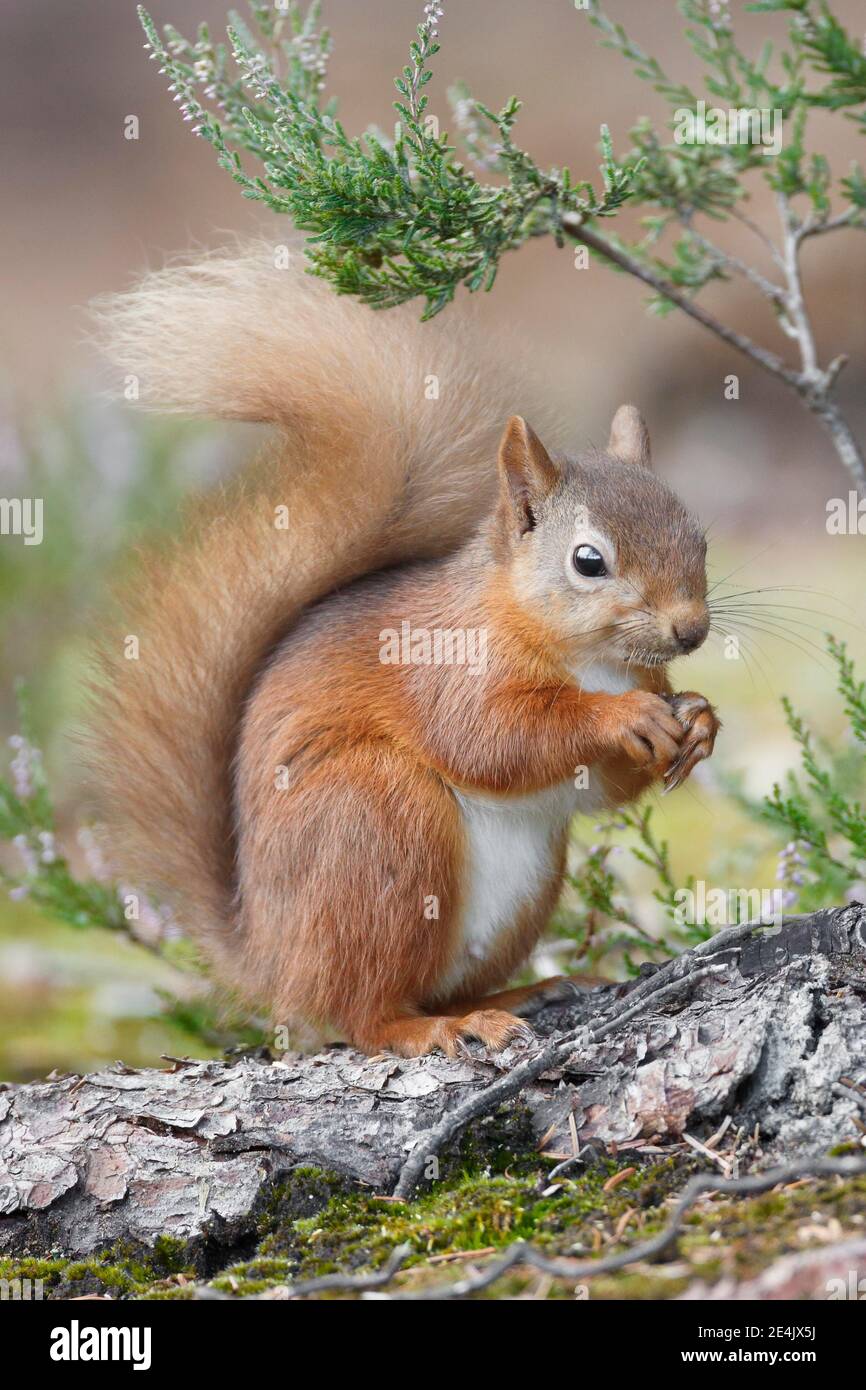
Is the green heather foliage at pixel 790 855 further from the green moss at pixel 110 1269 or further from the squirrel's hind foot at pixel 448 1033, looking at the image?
→ the green moss at pixel 110 1269

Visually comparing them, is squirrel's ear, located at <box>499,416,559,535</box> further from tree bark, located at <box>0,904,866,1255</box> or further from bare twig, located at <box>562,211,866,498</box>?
tree bark, located at <box>0,904,866,1255</box>

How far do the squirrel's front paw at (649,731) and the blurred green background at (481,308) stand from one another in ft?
6.89

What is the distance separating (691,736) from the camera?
1456 mm

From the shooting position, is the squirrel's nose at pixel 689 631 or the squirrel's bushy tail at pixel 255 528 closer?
the squirrel's nose at pixel 689 631

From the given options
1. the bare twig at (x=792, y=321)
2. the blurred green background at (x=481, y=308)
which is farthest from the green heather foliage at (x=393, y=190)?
the blurred green background at (x=481, y=308)

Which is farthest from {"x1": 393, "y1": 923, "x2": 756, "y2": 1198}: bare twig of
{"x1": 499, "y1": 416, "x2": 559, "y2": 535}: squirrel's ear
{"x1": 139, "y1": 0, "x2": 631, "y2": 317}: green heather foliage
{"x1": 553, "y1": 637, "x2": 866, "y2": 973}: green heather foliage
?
{"x1": 139, "y1": 0, "x2": 631, "y2": 317}: green heather foliage

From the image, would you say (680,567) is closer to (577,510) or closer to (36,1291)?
(577,510)

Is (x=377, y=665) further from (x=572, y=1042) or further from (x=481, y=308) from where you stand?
(x=481, y=308)

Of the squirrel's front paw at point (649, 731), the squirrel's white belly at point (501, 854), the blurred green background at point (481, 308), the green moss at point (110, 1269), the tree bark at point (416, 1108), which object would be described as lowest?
the green moss at point (110, 1269)

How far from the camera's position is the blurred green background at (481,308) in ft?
11.8

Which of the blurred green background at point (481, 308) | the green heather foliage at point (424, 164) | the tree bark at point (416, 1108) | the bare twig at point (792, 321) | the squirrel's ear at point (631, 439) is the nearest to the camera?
the tree bark at point (416, 1108)

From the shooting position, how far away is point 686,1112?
→ 118 centimetres

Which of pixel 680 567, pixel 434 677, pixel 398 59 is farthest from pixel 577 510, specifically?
pixel 398 59
